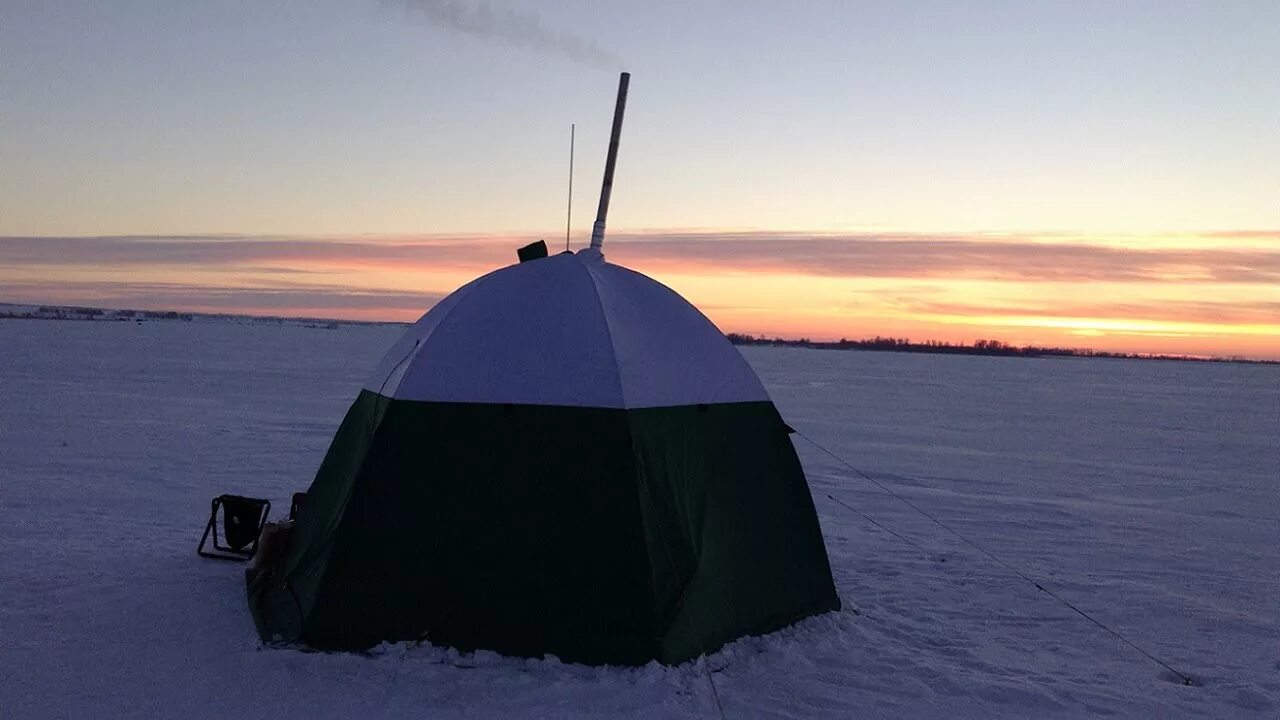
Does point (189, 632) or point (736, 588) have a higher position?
point (736, 588)

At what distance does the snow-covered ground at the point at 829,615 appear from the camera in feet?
18.5

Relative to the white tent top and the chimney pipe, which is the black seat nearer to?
the white tent top

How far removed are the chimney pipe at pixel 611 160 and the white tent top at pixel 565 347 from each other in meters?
0.18

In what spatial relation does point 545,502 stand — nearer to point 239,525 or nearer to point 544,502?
point 544,502

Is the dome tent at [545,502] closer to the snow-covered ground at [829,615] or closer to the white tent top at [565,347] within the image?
the white tent top at [565,347]

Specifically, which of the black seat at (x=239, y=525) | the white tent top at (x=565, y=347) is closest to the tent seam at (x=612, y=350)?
the white tent top at (x=565, y=347)

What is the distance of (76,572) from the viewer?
7.67 m

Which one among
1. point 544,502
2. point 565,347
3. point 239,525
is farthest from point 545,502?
point 239,525

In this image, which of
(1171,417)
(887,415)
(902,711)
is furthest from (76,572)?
(1171,417)

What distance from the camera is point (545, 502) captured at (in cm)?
620

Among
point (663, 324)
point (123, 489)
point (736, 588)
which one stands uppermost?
point (663, 324)

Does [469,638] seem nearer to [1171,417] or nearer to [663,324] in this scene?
[663,324]

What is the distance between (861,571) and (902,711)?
3.18 meters

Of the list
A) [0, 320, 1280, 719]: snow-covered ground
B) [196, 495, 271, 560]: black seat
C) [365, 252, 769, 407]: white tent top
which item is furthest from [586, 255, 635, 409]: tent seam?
[196, 495, 271, 560]: black seat
